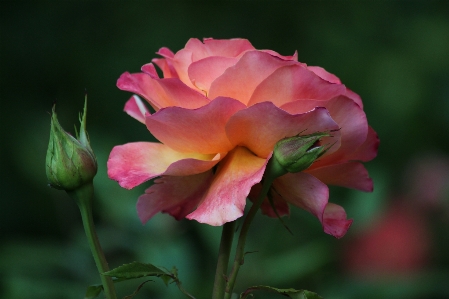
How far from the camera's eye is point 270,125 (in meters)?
0.56

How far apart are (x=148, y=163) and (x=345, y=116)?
0.63 ft

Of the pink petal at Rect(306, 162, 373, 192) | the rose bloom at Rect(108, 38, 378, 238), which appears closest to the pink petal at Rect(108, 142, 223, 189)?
the rose bloom at Rect(108, 38, 378, 238)

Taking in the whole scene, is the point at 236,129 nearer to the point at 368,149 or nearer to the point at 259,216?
the point at 368,149

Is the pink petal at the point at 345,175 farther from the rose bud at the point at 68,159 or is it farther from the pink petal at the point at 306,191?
the rose bud at the point at 68,159

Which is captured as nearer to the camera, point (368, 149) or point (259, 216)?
point (368, 149)

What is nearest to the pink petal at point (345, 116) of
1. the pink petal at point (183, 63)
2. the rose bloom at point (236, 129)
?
the rose bloom at point (236, 129)

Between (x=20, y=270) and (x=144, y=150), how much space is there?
2.05 feet

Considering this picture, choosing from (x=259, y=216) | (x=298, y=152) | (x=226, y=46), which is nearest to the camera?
(x=298, y=152)

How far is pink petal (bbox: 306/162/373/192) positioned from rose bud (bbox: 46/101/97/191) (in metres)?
0.22

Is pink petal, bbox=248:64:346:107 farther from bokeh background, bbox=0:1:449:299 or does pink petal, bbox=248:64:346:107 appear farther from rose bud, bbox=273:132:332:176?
bokeh background, bbox=0:1:449:299

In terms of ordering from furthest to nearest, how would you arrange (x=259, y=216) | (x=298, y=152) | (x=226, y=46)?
(x=259, y=216)
(x=226, y=46)
(x=298, y=152)

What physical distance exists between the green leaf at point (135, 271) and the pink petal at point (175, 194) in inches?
2.8

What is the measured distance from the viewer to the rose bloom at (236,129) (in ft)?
1.81

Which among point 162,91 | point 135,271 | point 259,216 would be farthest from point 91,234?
point 259,216
